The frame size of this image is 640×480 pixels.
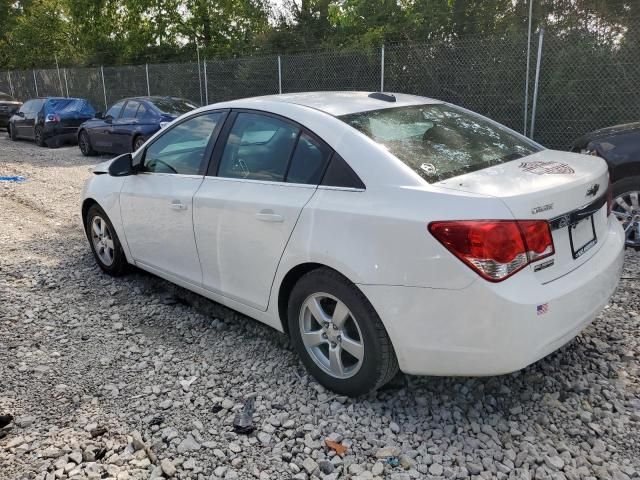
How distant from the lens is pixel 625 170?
16.5 feet

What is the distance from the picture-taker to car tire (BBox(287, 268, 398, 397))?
277 cm

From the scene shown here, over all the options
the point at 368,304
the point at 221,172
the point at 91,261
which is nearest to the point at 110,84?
the point at 91,261

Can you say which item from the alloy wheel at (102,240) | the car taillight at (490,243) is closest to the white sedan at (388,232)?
the car taillight at (490,243)

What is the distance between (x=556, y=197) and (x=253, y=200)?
5.37 ft

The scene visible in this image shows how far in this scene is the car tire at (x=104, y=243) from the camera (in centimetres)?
489

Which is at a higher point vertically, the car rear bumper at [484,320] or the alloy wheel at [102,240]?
the car rear bumper at [484,320]

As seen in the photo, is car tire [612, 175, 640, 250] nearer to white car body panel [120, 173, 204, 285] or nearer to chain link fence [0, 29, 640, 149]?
white car body panel [120, 173, 204, 285]

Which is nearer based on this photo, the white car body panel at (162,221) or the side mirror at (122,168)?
the white car body panel at (162,221)

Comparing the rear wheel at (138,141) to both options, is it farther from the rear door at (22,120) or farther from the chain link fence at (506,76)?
the rear door at (22,120)

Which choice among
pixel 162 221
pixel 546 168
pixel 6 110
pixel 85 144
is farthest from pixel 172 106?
pixel 6 110

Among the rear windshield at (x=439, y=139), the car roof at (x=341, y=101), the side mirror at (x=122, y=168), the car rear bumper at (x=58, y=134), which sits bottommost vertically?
the car rear bumper at (x=58, y=134)

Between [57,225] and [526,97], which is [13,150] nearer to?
[57,225]

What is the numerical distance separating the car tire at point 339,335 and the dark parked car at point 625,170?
3384 mm

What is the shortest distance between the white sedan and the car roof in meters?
0.01
